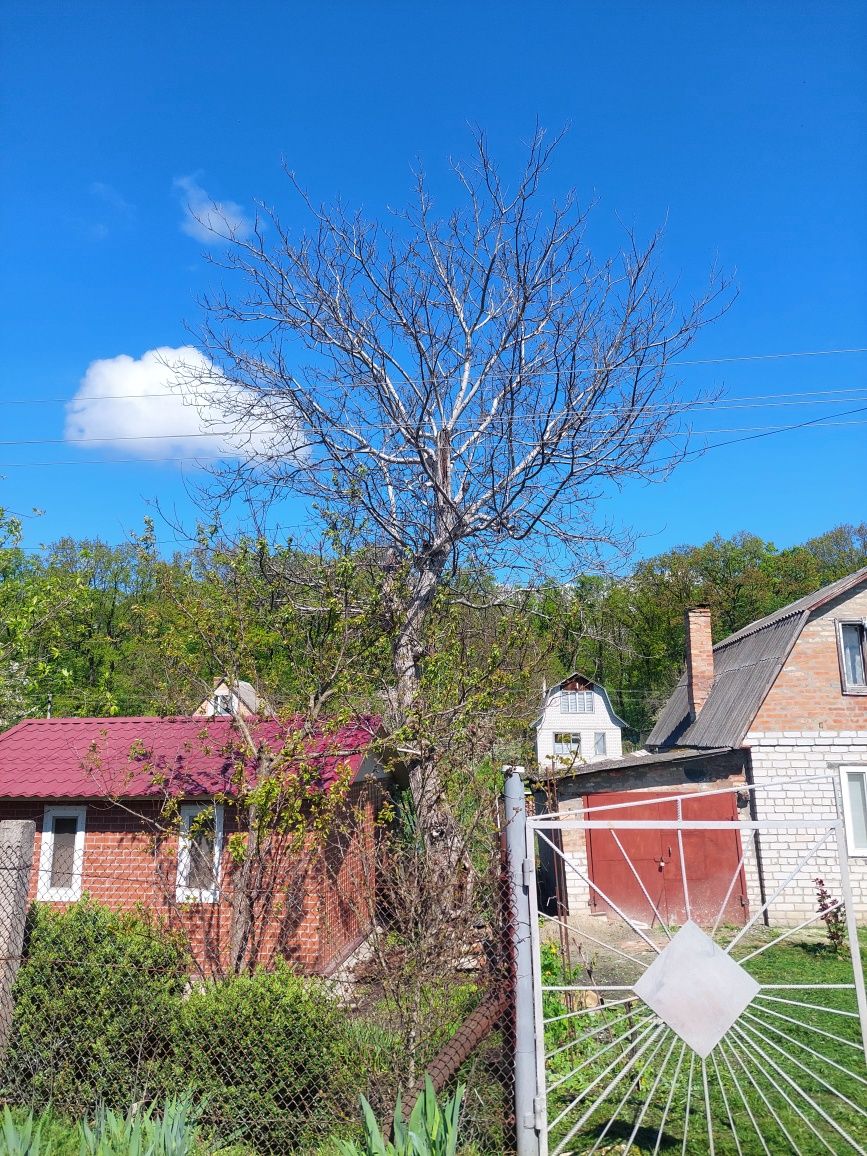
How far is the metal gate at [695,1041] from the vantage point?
355 centimetres

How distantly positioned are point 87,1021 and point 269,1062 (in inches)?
46.5

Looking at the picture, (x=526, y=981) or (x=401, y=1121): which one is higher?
(x=526, y=981)

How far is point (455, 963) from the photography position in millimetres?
5215

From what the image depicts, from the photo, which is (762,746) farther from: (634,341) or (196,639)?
(196,639)

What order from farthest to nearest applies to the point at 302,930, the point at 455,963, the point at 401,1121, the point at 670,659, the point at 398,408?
the point at 670,659, the point at 398,408, the point at 302,930, the point at 455,963, the point at 401,1121

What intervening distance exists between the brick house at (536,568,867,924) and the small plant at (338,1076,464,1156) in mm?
9225

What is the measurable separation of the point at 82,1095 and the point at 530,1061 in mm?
2744

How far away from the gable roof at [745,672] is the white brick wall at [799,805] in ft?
2.35

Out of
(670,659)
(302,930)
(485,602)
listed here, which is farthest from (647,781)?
(670,659)

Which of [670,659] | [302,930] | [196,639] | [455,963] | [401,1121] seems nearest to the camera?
[401,1121]

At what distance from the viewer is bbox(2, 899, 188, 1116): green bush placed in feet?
15.0

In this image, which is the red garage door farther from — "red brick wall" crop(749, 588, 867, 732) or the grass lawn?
the grass lawn

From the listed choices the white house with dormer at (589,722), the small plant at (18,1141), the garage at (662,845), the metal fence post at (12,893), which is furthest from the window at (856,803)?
the white house with dormer at (589,722)

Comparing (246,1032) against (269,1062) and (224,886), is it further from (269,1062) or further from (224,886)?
(224,886)
